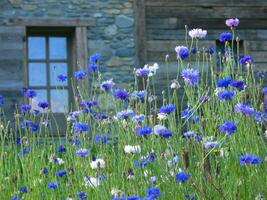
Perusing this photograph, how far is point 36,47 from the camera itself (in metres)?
10.9

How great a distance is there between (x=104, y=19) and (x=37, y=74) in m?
1.19

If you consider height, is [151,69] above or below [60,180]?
above

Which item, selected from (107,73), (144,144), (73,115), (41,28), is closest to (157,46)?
(107,73)

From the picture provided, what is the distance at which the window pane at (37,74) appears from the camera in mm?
10789

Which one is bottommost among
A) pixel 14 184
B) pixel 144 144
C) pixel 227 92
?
pixel 14 184

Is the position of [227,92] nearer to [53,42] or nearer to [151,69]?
[151,69]

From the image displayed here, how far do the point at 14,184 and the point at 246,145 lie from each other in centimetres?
150

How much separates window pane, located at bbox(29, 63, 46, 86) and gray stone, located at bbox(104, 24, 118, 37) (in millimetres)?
977

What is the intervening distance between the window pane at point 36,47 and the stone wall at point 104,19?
457mm

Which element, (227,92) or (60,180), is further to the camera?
(60,180)

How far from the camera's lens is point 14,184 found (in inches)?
185

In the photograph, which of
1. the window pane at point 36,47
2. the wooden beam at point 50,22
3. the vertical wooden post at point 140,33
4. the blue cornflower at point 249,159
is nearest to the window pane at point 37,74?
the window pane at point 36,47

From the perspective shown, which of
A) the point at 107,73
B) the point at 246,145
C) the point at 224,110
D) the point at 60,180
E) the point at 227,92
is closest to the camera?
the point at 227,92

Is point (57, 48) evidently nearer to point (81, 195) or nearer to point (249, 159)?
point (81, 195)
